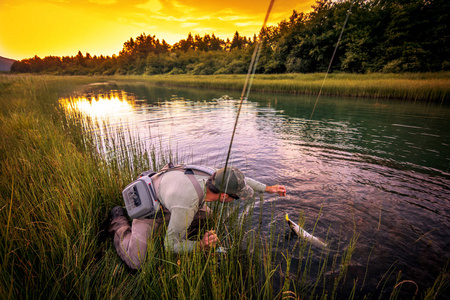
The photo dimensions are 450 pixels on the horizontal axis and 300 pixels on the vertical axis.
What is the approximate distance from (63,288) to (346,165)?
22.2 ft

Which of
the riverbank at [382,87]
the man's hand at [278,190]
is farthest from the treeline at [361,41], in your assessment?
the man's hand at [278,190]

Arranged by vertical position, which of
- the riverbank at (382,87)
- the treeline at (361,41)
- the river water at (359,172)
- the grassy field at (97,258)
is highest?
the treeline at (361,41)

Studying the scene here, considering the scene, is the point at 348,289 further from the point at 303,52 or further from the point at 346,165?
the point at 303,52

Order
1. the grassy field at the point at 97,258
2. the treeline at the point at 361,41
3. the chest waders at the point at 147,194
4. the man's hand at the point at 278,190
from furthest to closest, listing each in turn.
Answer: the treeline at the point at 361,41 < the man's hand at the point at 278,190 < the chest waders at the point at 147,194 < the grassy field at the point at 97,258

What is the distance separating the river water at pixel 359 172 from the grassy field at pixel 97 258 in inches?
15.5

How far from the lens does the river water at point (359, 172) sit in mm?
3172

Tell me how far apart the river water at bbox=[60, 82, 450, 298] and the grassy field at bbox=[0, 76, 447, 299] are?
39 cm

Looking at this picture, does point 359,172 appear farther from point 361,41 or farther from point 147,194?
point 361,41

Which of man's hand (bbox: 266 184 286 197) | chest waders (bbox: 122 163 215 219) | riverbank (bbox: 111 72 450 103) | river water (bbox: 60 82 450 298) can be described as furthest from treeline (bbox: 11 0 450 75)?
chest waders (bbox: 122 163 215 219)

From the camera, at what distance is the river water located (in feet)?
10.4

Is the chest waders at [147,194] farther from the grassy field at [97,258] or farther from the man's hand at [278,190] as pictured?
the man's hand at [278,190]

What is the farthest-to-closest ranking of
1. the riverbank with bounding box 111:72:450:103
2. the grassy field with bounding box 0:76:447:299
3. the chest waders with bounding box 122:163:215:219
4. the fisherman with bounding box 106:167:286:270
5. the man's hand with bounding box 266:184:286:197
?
the riverbank with bounding box 111:72:450:103
the man's hand with bounding box 266:184:286:197
the chest waders with bounding box 122:163:215:219
the fisherman with bounding box 106:167:286:270
the grassy field with bounding box 0:76:447:299

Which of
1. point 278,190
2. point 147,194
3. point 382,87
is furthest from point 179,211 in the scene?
point 382,87

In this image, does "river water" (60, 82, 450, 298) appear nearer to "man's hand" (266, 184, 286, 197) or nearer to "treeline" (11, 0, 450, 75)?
"man's hand" (266, 184, 286, 197)
